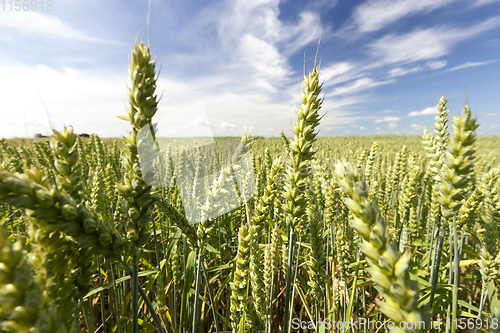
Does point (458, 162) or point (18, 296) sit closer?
point (18, 296)

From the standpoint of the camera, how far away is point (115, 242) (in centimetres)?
65

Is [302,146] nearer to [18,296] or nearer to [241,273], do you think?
[241,273]

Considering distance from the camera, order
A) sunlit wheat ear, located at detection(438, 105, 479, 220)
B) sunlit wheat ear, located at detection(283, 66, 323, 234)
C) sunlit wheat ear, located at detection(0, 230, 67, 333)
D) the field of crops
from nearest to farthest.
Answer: sunlit wheat ear, located at detection(0, 230, 67, 333), the field of crops, sunlit wheat ear, located at detection(438, 105, 479, 220), sunlit wheat ear, located at detection(283, 66, 323, 234)

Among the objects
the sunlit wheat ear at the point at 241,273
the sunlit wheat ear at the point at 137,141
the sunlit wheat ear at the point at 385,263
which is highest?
the sunlit wheat ear at the point at 137,141

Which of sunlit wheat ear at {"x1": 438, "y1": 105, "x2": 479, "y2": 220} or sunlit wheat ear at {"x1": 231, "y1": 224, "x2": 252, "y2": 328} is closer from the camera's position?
sunlit wheat ear at {"x1": 438, "y1": 105, "x2": 479, "y2": 220}

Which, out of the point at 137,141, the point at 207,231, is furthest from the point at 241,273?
the point at 137,141

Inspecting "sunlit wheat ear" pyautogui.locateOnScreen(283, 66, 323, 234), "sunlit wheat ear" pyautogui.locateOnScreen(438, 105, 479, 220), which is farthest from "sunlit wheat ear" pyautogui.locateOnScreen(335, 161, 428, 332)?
"sunlit wheat ear" pyautogui.locateOnScreen(438, 105, 479, 220)

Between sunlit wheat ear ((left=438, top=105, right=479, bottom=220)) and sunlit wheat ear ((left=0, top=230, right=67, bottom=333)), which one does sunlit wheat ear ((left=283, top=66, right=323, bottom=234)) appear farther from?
sunlit wheat ear ((left=0, top=230, right=67, bottom=333))

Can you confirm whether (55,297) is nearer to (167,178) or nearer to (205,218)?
(205,218)

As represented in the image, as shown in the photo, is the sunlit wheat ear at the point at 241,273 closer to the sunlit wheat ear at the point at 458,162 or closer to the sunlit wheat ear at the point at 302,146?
the sunlit wheat ear at the point at 302,146

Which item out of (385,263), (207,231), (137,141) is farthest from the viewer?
(207,231)

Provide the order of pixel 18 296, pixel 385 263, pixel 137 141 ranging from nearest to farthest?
pixel 18 296 < pixel 385 263 < pixel 137 141

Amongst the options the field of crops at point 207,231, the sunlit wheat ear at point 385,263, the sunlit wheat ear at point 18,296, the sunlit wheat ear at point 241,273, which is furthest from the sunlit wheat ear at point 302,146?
the sunlit wheat ear at point 18,296

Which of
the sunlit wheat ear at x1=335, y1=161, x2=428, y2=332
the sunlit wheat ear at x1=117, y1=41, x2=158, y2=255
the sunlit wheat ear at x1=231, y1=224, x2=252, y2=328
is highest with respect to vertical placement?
the sunlit wheat ear at x1=117, y1=41, x2=158, y2=255
